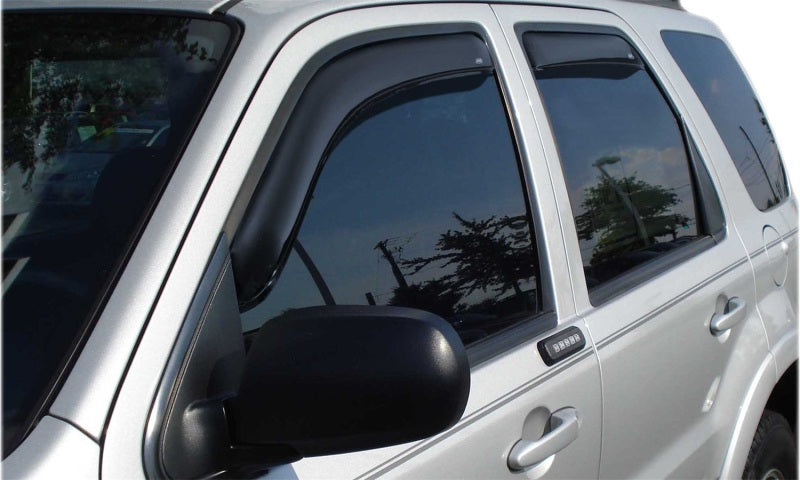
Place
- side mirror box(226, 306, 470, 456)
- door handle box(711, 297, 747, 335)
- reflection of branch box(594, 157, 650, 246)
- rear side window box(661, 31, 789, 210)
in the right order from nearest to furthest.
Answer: side mirror box(226, 306, 470, 456) < reflection of branch box(594, 157, 650, 246) < door handle box(711, 297, 747, 335) < rear side window box(661, 31, 789, 210)

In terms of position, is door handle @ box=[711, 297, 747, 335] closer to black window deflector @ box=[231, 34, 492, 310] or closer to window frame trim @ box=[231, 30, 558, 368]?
window frame trim @ box=[231, 30, 558, 368]

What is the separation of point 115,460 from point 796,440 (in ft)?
9.25

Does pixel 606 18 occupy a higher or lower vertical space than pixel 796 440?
higher

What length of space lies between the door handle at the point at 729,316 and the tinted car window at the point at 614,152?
0.71ft

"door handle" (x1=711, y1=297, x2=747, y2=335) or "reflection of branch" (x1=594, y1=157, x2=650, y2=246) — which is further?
"door handle" (x1=711, y1=297, x2=747, y2=335)

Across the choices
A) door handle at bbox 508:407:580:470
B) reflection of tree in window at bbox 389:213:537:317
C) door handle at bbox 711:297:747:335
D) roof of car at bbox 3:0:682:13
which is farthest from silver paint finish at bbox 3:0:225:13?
door handle at bbox 711:297:747:335

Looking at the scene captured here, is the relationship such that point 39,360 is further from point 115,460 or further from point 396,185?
point 396,185

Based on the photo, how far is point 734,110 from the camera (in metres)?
3.36

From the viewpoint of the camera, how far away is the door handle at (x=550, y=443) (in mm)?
1803

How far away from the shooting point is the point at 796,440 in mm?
3348

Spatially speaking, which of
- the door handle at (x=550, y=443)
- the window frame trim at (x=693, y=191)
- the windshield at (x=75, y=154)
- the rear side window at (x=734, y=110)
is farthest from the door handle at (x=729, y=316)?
the windshield at (x=75, y=154)

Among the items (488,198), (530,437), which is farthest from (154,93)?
(530,437)

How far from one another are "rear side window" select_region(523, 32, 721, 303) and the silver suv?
0.01 metres

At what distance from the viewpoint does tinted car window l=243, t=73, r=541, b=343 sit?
158 cm
